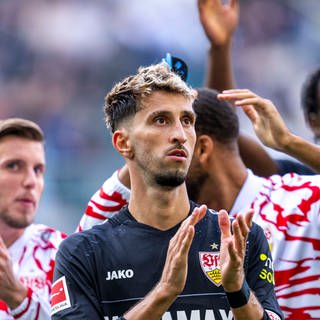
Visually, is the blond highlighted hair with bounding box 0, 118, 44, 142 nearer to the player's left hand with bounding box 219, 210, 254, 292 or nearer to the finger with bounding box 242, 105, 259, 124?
the finger with bounding box 242, 105, 259, 124

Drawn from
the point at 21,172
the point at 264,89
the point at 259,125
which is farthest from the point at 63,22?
the point at 259,125

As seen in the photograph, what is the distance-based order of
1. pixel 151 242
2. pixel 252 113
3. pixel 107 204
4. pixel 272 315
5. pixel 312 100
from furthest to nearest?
pixel 312 100
pixel 107 204
pixel 252 113
pixel 151 242
pixel 272 315

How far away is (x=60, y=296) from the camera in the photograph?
349 centimetres

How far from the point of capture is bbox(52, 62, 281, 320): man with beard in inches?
136

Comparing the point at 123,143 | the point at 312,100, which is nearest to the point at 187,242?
the point at 123,143

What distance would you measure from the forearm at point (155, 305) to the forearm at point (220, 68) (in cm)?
281

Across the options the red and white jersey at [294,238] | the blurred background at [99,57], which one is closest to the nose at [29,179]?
the red and white jersey at [294,238]

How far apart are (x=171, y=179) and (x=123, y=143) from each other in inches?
13.1

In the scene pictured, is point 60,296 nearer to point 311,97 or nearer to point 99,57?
point 311,97

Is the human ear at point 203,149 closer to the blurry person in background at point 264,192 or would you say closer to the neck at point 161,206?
the blurry person in background at point 264,192

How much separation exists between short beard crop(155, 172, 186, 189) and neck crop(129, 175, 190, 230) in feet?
0.15

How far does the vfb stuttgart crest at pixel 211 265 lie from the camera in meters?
3.51

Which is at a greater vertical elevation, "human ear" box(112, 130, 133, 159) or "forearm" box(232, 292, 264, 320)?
"human ear" box(112, 130, 133, 159)

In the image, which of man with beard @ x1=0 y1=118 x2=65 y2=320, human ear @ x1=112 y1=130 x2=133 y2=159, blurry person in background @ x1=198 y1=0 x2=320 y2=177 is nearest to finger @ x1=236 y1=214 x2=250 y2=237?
human ear @ x1=112 y1=130 x2=133 y2=159
